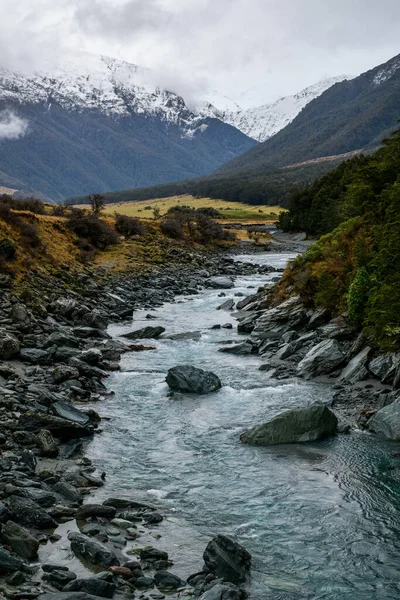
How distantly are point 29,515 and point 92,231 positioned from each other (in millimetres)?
55953

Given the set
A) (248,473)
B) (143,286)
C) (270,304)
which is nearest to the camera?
(248,473)

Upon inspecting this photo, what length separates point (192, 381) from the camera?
2362 centimetres

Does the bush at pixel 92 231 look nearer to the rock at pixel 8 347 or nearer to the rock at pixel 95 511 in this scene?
the rock at pixel 8 347

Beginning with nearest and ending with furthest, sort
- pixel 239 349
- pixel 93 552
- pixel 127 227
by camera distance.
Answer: pixel 93 552 < pixel 239 349 < pixel 127 227

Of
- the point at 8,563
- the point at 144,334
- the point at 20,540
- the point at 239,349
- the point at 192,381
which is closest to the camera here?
the point at 8,563

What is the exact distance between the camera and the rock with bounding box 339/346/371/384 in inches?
922

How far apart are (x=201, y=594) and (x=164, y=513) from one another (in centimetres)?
332

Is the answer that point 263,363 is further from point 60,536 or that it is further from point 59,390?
point 60,536

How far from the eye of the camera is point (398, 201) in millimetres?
23750

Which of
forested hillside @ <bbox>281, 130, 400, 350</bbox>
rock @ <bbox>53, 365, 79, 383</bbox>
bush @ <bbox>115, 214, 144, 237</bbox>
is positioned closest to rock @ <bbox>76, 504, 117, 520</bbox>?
rock @ <bbox>53, 365, 79, 383</bbox>

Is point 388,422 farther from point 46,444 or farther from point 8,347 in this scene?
point 8,347

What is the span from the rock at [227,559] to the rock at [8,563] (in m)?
3.51

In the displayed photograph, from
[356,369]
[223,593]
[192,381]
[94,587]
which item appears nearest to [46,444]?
[94,587]

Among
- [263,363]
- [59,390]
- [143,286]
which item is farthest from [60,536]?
[143,286]
